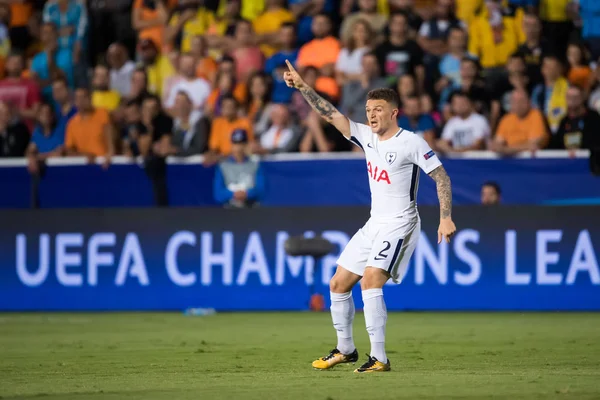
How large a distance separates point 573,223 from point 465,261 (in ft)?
5.31

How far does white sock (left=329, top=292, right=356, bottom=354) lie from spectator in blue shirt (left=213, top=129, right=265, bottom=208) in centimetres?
754

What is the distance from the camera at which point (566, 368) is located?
973 centimetres

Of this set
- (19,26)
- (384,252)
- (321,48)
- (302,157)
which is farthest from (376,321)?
(19,26)

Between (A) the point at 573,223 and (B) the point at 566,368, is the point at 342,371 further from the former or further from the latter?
(A) the point at 573,223

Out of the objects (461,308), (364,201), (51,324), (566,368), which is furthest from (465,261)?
(566,368)

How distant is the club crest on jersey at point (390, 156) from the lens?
31.7 feet

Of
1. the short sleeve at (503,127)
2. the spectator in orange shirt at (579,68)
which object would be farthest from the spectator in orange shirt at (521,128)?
the spectator in orange shirt at (579,68)

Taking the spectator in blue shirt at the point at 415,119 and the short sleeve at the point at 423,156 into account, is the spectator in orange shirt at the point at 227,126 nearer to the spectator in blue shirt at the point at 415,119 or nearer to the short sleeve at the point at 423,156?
the spectator in blue shirt at the point at 415,119

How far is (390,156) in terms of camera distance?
31.8 ft

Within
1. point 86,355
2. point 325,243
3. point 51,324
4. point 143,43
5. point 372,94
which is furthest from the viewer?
point 143,43

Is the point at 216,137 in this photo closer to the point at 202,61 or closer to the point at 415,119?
the point at 202,61

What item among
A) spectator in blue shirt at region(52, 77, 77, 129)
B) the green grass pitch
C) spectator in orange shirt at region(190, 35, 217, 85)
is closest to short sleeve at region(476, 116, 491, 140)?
the green grass pitch

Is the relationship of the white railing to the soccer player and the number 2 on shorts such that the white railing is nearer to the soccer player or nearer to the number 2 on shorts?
the soccer player

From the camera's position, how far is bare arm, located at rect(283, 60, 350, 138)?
1009cm
